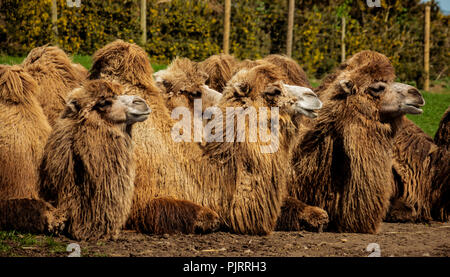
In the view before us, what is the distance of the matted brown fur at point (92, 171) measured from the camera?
4.85 meters

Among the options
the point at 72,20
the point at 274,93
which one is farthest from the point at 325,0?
the point at 274,93

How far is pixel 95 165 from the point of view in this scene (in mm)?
4828

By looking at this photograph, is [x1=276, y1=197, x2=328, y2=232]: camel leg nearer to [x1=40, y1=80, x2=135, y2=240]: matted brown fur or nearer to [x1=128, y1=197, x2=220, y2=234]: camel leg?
[x1=128, y1=197, x2=220, y2=234]: camel leg

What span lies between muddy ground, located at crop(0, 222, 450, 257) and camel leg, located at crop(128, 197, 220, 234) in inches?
2.8

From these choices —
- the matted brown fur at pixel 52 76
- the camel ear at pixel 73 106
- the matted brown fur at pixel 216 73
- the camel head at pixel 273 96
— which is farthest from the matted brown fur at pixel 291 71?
the camel ear at pixel 73 106

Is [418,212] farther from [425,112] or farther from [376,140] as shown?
[425,112]

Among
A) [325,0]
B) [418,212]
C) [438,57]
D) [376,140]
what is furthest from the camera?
[438,57]

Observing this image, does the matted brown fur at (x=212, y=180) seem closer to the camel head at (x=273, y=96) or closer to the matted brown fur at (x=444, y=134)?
the camel head at (x=273, y=96)

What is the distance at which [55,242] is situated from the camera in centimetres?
466

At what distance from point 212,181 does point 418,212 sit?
8.43 feet

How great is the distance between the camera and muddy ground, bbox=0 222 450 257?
14.9ft

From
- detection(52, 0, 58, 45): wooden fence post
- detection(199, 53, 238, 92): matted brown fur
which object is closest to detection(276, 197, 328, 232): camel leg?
detection(199, 53, 238, 92): matted brown fur

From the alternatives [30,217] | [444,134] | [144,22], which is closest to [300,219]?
[30,217]

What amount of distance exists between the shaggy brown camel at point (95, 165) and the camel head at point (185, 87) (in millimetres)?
1670
